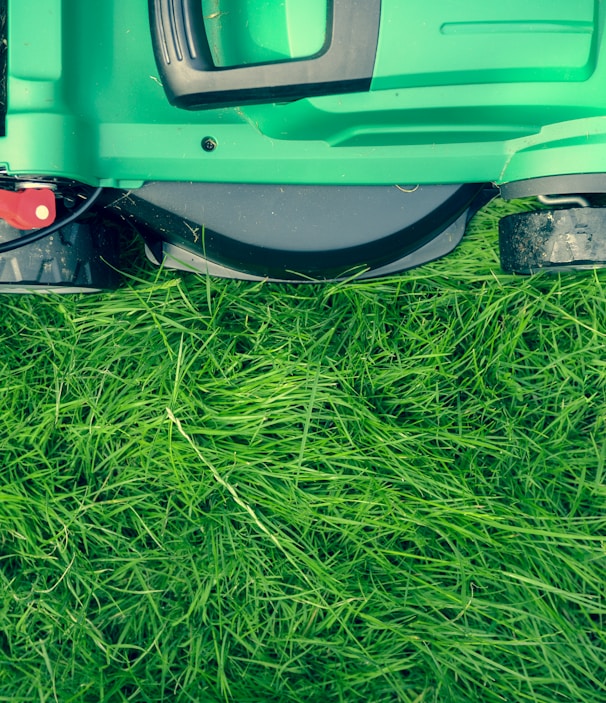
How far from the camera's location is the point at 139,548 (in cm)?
137

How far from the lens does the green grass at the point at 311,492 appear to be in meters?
1.33

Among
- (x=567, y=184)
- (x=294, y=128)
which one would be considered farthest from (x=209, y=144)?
(x=567, y=184)

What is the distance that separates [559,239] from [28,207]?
91 centimetres

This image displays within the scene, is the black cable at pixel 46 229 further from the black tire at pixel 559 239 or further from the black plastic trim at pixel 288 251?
the black tire at pixel 559 239

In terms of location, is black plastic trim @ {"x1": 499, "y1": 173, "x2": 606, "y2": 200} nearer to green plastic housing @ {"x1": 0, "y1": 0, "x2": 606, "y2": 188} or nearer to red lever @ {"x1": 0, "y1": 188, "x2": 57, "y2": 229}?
green plastic housing @ {"x1": 0, "y1": 0, "x2": 606, "y2": 188}

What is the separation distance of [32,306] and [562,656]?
52.1 inches

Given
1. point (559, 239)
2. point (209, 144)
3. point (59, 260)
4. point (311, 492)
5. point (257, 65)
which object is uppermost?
Answer: point (257, 65)

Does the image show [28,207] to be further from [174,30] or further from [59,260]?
[174,30]

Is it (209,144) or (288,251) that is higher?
(209,144)

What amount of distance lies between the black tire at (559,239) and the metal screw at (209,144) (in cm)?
57

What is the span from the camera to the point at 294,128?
1.09 meters

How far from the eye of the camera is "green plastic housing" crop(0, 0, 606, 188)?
3.27 ft

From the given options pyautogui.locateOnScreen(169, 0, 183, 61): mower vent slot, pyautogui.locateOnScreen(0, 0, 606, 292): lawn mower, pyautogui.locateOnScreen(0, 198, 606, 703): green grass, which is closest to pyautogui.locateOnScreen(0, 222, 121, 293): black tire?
pyautogui.locateOnScreen(0, 0, 606, 292): lawn mower

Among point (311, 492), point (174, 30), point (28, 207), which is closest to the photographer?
point (174, 30)
